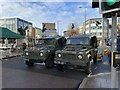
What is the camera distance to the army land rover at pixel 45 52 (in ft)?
44.5

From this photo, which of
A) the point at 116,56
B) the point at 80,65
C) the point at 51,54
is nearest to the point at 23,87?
the point at 80,65

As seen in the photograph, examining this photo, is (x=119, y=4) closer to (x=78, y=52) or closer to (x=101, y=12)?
(x=101, y=12)

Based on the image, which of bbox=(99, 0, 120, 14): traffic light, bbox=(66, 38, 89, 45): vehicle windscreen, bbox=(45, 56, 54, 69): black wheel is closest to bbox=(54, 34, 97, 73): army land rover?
bbox=(66, 38, 89, 45): vehicle windscreen

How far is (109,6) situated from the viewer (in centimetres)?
470

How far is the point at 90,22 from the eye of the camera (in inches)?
3718

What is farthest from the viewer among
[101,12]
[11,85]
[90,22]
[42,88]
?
[90,22]

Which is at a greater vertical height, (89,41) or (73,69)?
(89,41)

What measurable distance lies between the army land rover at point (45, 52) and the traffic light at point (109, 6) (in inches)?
354

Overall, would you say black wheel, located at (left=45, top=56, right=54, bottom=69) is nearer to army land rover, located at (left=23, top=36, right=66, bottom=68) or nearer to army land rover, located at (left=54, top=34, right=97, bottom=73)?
army land rover, located at (left=23, top=36, right=66, bottom=68)

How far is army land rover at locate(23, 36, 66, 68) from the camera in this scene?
13.6 metres

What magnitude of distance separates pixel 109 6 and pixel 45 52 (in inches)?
360

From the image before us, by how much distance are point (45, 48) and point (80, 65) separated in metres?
3.55

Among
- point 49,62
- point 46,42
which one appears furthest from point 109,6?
point 46,42

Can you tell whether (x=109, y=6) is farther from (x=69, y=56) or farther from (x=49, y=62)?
(x=49, y=62)
